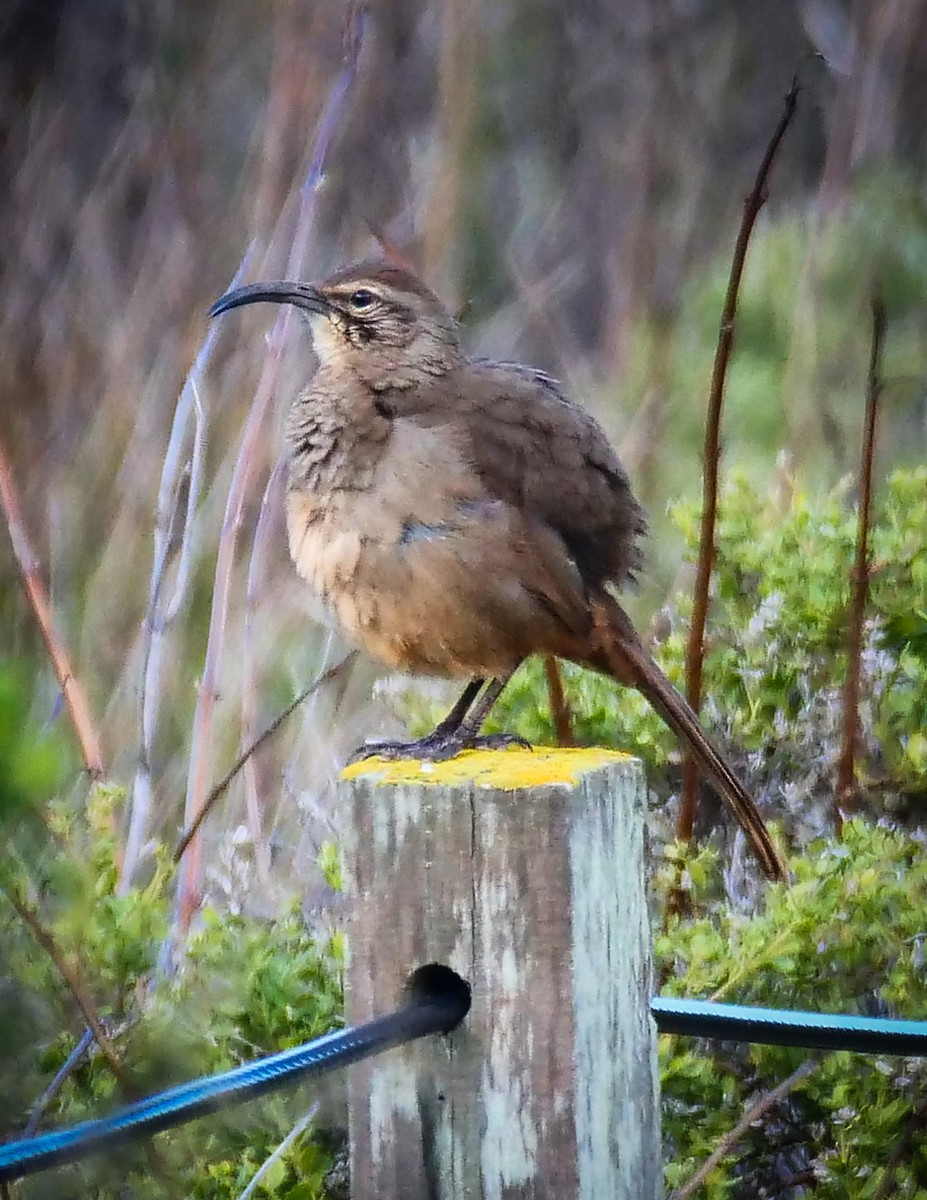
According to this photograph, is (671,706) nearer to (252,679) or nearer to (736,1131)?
(736,1131)

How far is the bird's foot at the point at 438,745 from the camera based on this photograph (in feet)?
7.27

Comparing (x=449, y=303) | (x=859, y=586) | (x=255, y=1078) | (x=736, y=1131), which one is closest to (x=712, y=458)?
(x=859, y=586)

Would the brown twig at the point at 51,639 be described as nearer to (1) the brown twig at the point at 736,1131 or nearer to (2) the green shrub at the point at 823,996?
(2) the green shrub at the point at 823,996

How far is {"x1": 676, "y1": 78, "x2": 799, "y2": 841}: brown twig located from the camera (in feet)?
8.13

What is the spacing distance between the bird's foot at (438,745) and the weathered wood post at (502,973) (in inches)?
24.4

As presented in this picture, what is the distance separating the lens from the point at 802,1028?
4.87 ft

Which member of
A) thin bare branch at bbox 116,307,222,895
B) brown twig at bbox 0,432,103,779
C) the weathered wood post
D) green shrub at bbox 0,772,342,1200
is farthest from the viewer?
thin bare branch at bbox 116,307,222,895

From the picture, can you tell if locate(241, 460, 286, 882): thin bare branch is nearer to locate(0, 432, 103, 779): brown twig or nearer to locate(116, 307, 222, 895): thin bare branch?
locate(116, 307, 222, 895): thin bare branch

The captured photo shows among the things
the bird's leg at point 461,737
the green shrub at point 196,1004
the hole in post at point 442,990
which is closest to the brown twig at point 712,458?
the bird's leg at point 461,737

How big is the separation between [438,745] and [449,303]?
2178 millimetres

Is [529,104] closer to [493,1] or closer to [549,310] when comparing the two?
[493,1]

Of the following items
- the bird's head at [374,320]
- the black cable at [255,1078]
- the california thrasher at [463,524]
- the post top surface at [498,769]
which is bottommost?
the black cable at [255,1078]

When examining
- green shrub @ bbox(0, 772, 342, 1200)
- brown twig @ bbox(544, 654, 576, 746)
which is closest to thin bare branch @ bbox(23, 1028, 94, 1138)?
green shrub @ bbox(0, 772, 342, 1200)

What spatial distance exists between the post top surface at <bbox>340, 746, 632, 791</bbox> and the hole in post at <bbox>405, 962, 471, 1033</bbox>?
16 centimetres
